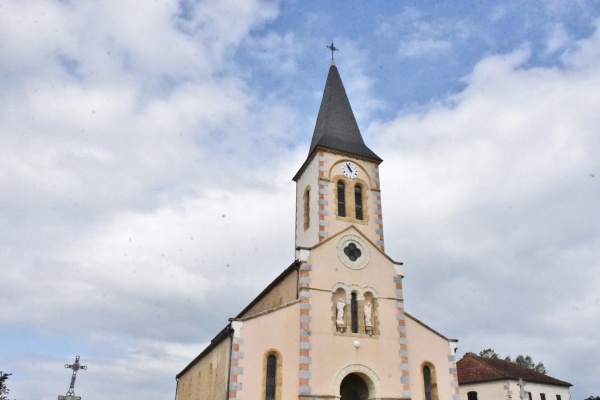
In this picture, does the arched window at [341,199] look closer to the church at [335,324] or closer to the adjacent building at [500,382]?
the church at [335,324]

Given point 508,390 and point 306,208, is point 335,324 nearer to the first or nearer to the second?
point 306,208

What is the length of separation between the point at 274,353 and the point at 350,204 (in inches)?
327

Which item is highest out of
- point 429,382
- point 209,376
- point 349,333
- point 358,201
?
point 358,201

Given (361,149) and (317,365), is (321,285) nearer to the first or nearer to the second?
(317,365)

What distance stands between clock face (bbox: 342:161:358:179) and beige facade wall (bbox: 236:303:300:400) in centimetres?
778

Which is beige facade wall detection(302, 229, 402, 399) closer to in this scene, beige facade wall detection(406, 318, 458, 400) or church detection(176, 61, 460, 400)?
church detection(176, 61, 460, 400)

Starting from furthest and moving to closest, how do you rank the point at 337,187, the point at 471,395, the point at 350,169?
the point at 471,395 → the point at 350,169 → the point at 337,187

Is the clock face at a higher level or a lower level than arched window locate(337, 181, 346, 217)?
higher

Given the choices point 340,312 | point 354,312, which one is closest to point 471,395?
point 354,312

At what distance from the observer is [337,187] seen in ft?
82.3

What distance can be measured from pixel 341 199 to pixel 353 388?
8545 millimetres

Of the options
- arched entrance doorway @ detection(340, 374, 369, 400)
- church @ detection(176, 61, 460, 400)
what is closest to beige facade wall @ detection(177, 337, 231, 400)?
church @ detection(176, 61, 460, 400)

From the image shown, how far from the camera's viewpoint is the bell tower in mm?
24281

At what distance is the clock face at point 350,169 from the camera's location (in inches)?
1010
